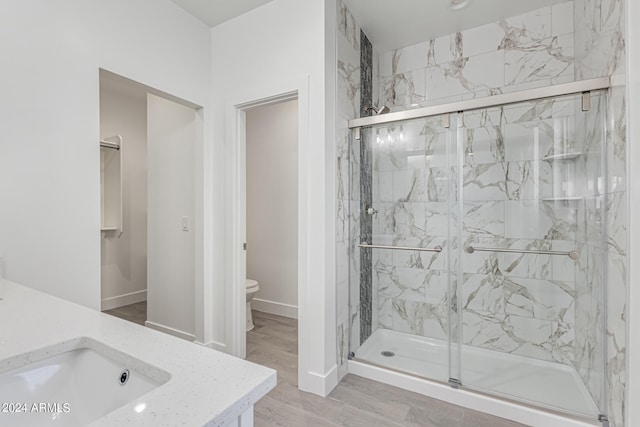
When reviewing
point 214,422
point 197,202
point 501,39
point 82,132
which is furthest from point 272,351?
point 501,39

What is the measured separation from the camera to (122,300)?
3740 mm

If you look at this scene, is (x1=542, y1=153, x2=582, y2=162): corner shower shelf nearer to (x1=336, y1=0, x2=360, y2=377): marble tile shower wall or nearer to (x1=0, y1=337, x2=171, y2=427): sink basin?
(x1=336, y1=0, x2=360, y2=377): marble tile shower wall

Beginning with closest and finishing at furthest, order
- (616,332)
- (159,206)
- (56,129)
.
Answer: (616,332), (56,129), (159,206)

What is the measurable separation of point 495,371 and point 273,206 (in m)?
2.54

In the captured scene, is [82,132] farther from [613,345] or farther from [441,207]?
[613,345]

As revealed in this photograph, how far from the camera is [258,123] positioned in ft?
11.8

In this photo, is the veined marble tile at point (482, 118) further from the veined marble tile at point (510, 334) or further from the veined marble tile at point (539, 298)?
the veined marble tile at point (510, 334)

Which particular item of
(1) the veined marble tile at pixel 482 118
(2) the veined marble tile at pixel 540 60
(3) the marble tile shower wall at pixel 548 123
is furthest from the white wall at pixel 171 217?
(2) the veined marble tile at pixel 540 60

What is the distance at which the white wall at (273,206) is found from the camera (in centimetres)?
338

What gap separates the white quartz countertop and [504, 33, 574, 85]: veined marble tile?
281cm

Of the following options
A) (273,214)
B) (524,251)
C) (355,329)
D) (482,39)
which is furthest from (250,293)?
(482,39)

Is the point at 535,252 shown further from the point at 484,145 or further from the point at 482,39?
the point at 482,39

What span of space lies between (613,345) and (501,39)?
2.25 metres

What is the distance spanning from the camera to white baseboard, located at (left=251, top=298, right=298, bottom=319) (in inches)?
134
